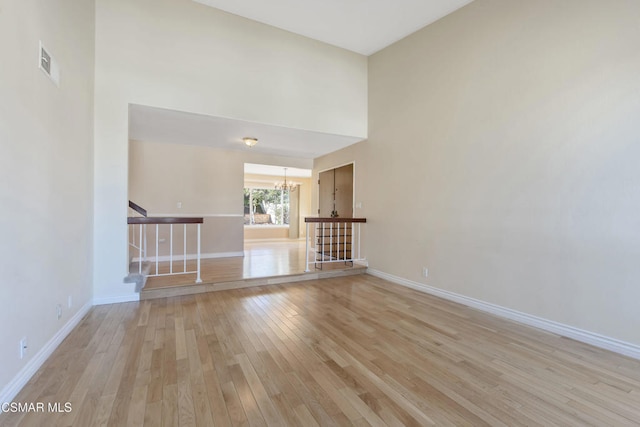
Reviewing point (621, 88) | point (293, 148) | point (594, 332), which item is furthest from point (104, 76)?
point (594, 332)

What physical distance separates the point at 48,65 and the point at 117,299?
100 inches

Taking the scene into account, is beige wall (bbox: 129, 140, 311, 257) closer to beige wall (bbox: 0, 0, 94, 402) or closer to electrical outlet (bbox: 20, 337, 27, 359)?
beige wall (bbox: 0, 0, 94, 402)

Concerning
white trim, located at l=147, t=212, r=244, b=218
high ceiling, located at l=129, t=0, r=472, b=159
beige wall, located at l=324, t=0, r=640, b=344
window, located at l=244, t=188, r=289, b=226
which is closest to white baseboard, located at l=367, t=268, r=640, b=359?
beige wall, located at l=324, t=0, r=640, b=344

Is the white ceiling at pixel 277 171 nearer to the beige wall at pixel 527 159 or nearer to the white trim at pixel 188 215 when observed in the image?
the white trim at pixel 188 215

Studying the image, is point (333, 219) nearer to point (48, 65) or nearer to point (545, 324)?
point (545, 324)

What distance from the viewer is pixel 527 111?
285 centimetres

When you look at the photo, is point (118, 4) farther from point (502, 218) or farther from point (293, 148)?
point (502, 218)

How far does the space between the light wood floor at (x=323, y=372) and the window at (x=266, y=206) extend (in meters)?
7.29

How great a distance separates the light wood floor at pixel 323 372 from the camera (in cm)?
153

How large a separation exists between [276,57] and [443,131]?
2737mm

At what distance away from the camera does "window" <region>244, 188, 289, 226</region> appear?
403 inches

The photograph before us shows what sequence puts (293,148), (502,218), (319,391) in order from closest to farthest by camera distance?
1. (319,391)
2. (502,218)
3. (293,148)

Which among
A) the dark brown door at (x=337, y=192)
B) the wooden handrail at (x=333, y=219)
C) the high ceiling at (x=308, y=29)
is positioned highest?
the high ceiling at (x=308, y=29)

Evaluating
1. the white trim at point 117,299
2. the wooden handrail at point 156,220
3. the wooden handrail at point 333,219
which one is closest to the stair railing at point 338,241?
the wooden handrail at point 333,219
